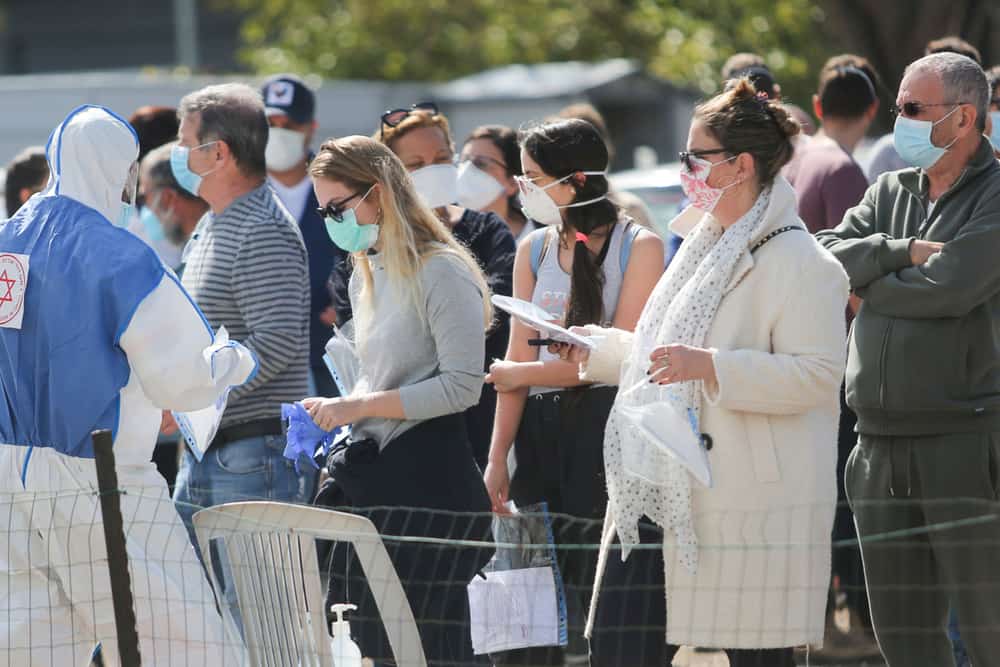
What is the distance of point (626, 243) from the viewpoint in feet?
16.4

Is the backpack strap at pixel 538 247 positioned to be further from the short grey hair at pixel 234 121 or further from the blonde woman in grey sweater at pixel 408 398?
the short grey hair at pixel 234 121

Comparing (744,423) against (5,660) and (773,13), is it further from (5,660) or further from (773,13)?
(773,13)

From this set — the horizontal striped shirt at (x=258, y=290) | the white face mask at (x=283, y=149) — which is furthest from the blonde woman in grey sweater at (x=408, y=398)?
the white face mask at (x=283, y=149)

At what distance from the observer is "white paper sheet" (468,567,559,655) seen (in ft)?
15.8

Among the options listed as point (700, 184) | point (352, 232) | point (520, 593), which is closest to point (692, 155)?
point (700, 184)

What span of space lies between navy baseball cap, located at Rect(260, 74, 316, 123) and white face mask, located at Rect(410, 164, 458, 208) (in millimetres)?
1590

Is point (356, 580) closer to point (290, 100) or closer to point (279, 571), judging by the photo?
point (279, 571)

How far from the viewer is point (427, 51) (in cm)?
2598

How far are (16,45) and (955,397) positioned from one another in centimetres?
3959

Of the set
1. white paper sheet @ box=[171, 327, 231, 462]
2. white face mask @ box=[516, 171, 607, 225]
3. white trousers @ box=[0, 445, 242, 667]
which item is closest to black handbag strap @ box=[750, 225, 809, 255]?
white face mask @ box=[516, 171, 607, 225]

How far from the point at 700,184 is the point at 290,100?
12.2ft

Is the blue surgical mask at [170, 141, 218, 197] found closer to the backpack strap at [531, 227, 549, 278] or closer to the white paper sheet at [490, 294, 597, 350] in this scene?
the backpack strap at [531, 227, 549, 278]

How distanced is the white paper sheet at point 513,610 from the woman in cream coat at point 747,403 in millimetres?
817

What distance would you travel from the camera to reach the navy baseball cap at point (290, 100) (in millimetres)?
7410
